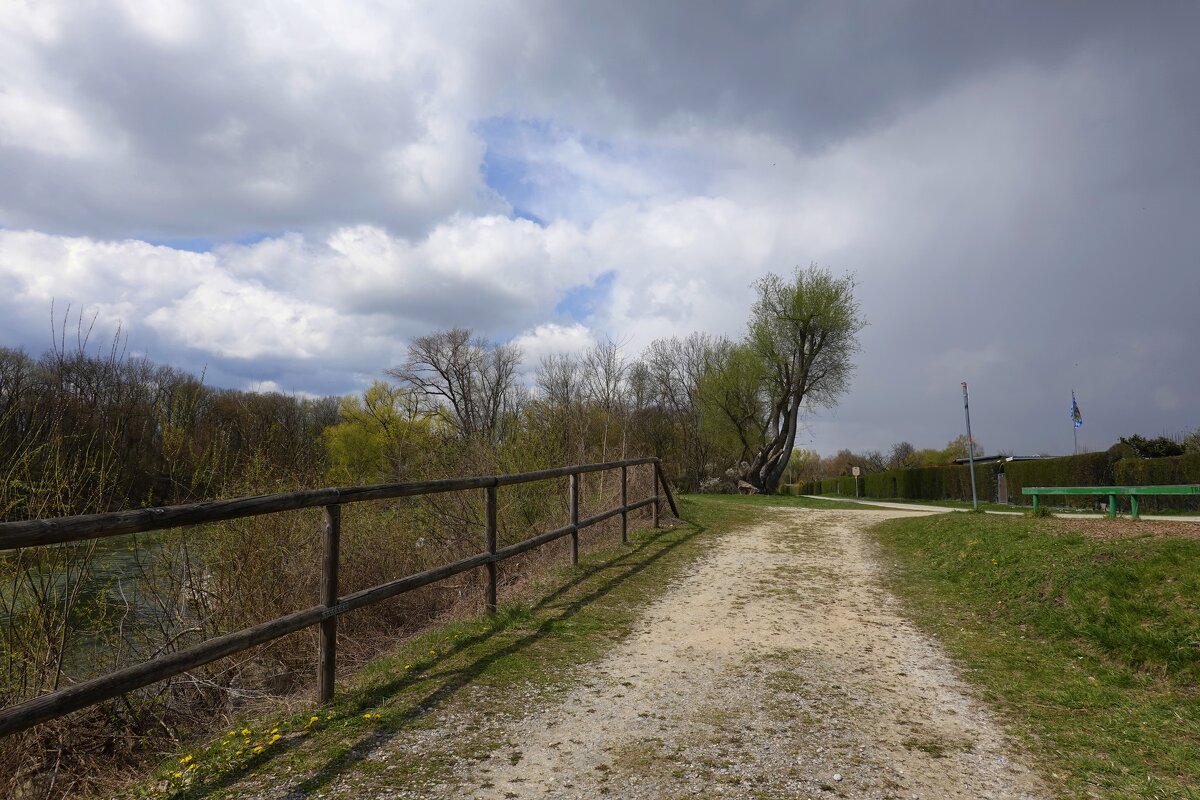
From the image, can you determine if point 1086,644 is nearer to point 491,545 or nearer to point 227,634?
point 491,545

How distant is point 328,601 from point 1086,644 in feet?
19.9

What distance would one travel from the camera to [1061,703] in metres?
4.43

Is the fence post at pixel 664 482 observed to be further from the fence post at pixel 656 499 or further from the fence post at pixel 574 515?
the fence post at pixel 574 515

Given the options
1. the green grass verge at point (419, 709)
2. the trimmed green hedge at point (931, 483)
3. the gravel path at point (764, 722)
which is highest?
the trimmed green hedge at point (931, 483)

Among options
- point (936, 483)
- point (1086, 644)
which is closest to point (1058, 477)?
point (936, 483)

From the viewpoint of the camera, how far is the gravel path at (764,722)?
329 centimetres

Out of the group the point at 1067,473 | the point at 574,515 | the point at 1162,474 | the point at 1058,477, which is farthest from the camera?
the point at 1058,477

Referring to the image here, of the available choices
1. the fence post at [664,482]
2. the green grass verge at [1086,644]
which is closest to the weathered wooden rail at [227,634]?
the green grass verge at [1086,644]

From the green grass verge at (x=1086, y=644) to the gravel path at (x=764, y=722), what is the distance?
1.10 ft

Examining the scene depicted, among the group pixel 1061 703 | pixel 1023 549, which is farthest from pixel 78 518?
pixel 1023 549

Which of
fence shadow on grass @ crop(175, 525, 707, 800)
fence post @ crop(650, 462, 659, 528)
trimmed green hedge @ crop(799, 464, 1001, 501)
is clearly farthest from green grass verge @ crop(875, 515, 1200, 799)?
trimmed green hedge @ crop(799, 464, 1001, 501)

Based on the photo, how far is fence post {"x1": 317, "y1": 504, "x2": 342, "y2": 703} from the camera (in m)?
4.36

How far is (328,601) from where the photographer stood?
14.7ft

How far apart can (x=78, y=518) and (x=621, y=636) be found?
4.19 meters
